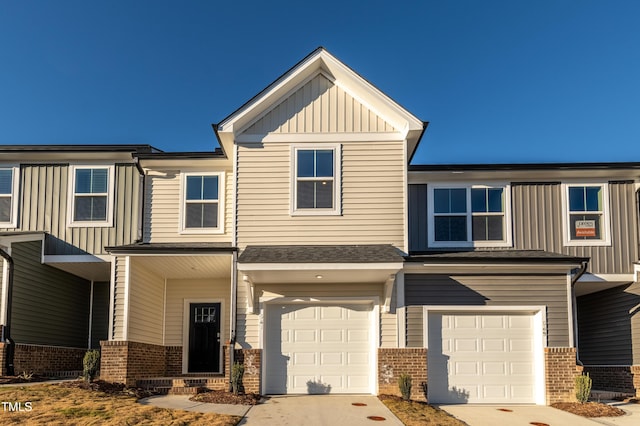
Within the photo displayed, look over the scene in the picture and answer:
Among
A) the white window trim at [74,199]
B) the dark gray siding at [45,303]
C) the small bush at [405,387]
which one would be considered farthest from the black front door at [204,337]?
the small bush at [405,387]

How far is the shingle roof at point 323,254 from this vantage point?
38.5ft

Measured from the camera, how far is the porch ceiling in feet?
43.7

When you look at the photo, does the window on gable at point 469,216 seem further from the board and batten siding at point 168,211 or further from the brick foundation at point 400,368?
the board and batten siding at point 168,211

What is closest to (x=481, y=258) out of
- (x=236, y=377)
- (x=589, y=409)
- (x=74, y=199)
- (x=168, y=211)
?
(x=589, y=409)

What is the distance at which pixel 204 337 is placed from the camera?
16.1 metres

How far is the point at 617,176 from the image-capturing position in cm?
1519

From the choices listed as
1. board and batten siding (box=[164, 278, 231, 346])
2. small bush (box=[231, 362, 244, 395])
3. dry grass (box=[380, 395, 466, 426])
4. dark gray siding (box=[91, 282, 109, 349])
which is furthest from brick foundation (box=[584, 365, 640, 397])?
dark gray siding (box=[91, 282, 109, 349])

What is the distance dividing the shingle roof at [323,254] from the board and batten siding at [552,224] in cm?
255

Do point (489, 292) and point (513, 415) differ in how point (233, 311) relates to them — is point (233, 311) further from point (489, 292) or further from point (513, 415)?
point (513, 415)

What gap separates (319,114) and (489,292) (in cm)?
549

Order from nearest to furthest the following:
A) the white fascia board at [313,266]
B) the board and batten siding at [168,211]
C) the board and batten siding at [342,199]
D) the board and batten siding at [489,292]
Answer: the white fascia board at [313,266] < the board and batten siding at [489,292] < the board and batten siding at [342,199] < the board and batten siding at [168,211]

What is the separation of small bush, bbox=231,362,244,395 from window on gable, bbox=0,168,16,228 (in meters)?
7.54

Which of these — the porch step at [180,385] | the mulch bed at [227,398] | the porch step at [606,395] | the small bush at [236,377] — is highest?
the small bush at [236,377]

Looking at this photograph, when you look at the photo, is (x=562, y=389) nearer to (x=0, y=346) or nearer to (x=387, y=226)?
(x=387, y=226)
